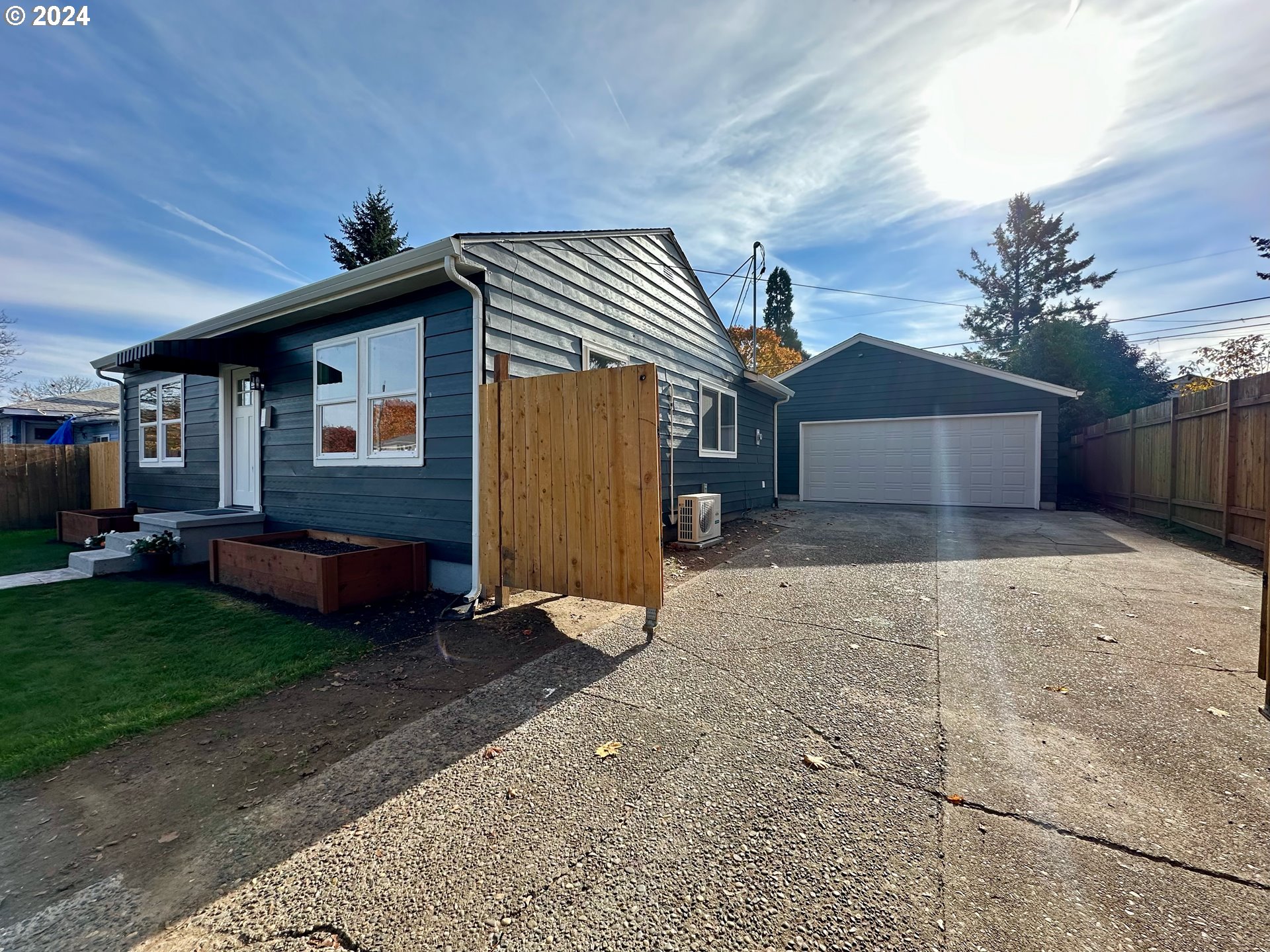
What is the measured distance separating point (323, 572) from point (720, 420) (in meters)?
7.18

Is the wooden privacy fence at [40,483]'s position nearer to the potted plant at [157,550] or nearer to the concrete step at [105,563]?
the concrete step at [105,563]

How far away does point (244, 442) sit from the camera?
7.49 metres

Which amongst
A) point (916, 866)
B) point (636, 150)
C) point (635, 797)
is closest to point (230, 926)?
point (635, 797)

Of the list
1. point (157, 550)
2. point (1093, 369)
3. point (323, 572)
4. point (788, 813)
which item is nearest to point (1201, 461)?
point (788, 813)

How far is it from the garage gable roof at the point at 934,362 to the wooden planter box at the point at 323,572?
11.3 meters

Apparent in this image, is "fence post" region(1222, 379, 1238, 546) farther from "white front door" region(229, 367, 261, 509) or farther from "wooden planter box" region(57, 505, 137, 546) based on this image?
"wooden planter box" region(57, 505, 137, 546)

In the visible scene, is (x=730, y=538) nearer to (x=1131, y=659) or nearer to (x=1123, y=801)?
(x=1131, y=659)

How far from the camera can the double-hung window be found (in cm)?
888

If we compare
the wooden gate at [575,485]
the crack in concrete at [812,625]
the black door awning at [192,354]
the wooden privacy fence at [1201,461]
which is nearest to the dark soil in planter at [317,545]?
the wooden gate at [575,485]

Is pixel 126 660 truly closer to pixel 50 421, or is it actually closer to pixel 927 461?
pixel 927 461

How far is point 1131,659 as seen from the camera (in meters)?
3.22

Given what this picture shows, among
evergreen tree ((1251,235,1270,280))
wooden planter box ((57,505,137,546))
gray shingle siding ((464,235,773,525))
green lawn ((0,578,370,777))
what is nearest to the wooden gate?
gray shingle siding ((464,235,773,525))

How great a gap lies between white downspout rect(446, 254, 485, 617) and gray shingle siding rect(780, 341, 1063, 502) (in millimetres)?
10979

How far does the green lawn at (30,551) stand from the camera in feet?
21.0
